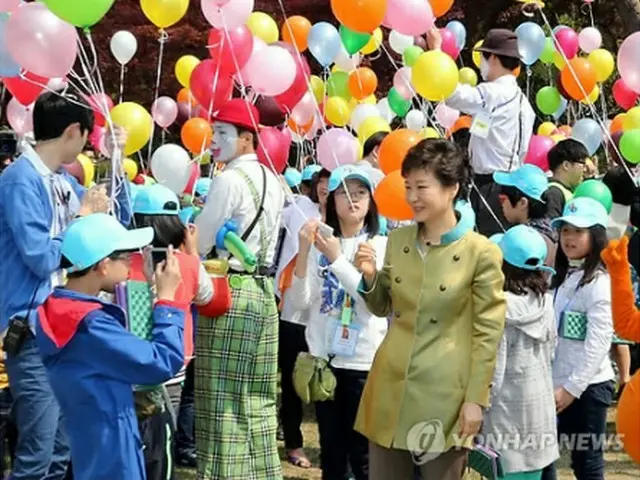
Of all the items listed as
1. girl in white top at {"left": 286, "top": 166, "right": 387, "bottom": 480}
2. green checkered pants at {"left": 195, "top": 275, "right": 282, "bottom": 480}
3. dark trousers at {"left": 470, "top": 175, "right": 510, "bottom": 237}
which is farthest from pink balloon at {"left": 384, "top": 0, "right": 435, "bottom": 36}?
green checkered pants at {"left": 195, "top": 275, "right": 282, "bottom": 480}

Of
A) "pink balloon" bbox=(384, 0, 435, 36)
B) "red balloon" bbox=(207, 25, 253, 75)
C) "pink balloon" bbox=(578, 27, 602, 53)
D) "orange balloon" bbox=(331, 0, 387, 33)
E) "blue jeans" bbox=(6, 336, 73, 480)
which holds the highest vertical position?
"pink balloon" bbox=(578, 27, 602, 53)

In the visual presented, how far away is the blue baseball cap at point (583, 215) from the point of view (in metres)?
4.68

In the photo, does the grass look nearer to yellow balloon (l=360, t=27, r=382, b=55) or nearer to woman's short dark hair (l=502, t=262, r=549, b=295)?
woman's short dark hair (l=502, t=262, r=549, b=295)

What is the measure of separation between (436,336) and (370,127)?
4085 millimetres

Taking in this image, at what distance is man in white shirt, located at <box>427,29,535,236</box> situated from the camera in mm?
6516

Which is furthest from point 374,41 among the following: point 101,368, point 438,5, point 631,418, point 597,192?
point 631,418

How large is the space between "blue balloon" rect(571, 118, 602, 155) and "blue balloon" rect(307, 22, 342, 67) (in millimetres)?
2359

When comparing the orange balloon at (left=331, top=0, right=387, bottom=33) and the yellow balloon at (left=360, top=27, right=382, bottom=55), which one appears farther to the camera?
the yellow balloon at (left=360, top=27, right=382, bottom=55)

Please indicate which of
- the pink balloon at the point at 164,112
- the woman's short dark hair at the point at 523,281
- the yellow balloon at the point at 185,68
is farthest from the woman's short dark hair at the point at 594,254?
the pink balloon at the point at 164,112

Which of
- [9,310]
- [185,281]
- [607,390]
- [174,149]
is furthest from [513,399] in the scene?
[174,149]

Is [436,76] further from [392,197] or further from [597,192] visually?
[392,197]

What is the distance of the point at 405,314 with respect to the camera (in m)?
3.81

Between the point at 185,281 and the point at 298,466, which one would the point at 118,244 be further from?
the point at 298,466

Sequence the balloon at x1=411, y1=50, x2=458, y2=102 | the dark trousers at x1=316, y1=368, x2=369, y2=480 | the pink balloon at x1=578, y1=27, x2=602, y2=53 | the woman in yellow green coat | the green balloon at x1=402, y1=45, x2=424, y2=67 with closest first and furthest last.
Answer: the woman in yellow green coat < the dark trousers at x1=316, y1=368, x2=369, y2=480 < the balloon at x1=411, y1=50, x2=458, y2=102 < the green balloon at x1=402, y1=45, x2=424, y2=67 < the pink balloon at x1=578, y1=27, x2=602, y2=53
